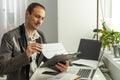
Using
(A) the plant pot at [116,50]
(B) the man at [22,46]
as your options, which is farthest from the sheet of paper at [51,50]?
(A) the plant pot at [116,50]

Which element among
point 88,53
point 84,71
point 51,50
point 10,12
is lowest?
point 84,71

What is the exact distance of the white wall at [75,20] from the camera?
9.34 ft

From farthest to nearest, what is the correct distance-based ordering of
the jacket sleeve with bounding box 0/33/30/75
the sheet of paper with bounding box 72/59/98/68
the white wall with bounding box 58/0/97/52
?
1. the white wall with bounding box 58/0/97/52
2. the sheet of paper with bounding box 72/59/98/68
3. the jacket sleeve with bounding box 0/33/30/75

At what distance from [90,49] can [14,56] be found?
810 millimetres

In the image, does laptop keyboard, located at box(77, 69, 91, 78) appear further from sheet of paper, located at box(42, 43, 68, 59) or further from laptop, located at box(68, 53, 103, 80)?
sheet of paper, located at box(42, 43, 68, 59)

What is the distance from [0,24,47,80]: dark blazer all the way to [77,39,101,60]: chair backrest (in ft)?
1.68

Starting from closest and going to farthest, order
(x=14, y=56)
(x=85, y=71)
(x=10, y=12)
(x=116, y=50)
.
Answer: (x=14, y=56), (x=85, y=71), (x=116, y=50), (x=10, y=12)

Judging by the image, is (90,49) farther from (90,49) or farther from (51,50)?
(51,50)

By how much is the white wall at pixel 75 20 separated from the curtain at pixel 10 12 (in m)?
0.66

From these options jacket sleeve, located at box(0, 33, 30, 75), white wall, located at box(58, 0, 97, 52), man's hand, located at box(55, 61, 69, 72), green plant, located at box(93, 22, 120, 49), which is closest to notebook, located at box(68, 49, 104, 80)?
man's hand, located at box(55, 61, 69, 72)

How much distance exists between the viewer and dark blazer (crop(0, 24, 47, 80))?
1.71 metres

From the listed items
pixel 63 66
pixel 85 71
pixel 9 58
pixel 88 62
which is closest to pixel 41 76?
pixel 63 66

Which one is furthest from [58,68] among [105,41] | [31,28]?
[105,41]

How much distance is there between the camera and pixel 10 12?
126 inches
